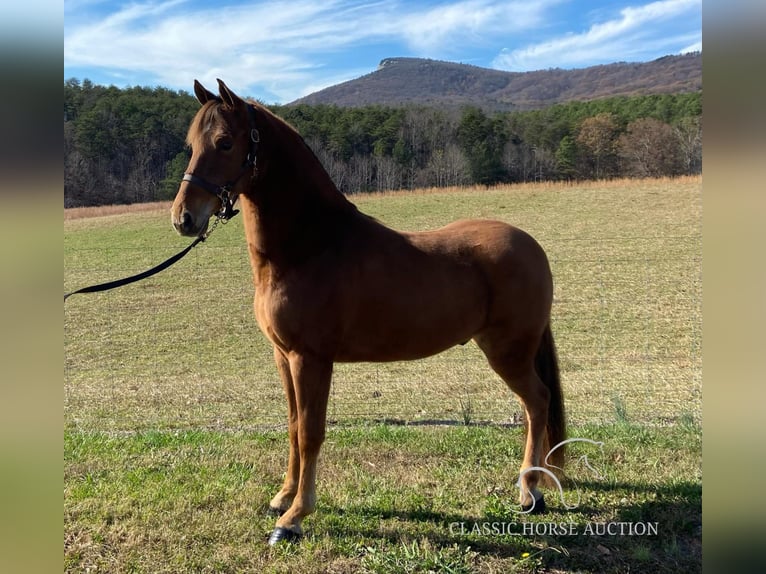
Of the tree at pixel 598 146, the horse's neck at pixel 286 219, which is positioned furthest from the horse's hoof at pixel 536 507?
the tree at pixel 598 146

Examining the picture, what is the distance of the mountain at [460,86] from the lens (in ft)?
20.1

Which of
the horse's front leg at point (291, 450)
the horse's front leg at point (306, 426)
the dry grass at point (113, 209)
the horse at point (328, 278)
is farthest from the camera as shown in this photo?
the dry grass at point (113, 209)

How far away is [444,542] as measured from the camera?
3.16 meters

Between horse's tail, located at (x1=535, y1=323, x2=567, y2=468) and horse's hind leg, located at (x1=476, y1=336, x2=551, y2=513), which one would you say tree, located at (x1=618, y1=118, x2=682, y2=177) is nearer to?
horse's tail, located at (x1=535, y1=323, x2=567, y2=468)

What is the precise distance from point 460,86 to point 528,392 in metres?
4.78

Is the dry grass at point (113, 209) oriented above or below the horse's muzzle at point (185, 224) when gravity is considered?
above

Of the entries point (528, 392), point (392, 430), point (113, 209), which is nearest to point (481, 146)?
point (392, 430)

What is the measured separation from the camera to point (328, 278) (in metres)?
3.09

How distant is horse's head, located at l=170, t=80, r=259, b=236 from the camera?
2.77 m

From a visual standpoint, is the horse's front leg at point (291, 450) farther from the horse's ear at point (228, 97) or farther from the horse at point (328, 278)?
the horse's ear at point (228, 97)

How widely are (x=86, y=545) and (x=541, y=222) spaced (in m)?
12.7

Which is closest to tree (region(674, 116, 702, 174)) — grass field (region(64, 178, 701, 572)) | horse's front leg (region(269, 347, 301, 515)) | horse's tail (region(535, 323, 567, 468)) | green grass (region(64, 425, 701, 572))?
grass field (region(64, 178, 701, 572))

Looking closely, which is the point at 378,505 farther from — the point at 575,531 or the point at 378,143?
the point at 378,143
